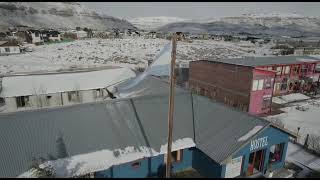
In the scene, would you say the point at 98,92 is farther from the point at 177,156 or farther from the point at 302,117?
the point at 302,117

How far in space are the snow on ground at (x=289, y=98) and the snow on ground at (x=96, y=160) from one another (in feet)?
90.8

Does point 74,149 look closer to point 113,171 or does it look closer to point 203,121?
point 113,171

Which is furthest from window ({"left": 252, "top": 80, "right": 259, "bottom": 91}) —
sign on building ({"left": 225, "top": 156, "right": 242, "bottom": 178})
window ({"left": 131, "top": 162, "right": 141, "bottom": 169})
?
window ({"left": 131, "top": 162, "right": 141, "bottom": 169})

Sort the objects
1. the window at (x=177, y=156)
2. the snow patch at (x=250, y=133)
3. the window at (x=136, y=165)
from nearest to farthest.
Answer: the snow patch at (x=250, y=133) → the window at (x=136, y=165) → the window at (x=177, y=156)

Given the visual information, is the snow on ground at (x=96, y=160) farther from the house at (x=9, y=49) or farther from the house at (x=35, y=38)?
the house at (x=35, y=38)

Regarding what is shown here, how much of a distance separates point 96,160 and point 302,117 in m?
27.1

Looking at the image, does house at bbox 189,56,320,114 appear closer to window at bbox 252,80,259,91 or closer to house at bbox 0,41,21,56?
window at bbox 252,80,259,91

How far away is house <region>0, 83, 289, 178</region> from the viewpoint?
13562 mm

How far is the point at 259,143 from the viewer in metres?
16.5

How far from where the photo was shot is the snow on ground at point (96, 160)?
12998 mm

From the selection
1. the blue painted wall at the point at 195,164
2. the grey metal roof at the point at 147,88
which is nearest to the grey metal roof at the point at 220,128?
the blue painted wall at the point at 195,164

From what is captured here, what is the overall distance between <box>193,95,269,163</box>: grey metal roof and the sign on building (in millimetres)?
1442

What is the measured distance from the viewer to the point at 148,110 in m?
18.3

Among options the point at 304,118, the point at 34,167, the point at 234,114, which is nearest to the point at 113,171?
the point at 34,167
